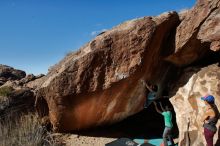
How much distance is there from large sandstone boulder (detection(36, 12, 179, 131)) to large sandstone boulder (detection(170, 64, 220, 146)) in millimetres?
1018

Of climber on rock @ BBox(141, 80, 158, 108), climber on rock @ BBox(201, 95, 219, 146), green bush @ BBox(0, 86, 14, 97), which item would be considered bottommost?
climber on rock @ BBox(201, 95, 219, 146)

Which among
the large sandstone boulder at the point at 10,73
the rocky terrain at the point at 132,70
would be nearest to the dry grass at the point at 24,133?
the rocky terrain at the point at 132,70

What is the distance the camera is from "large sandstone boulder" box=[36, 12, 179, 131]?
385 inches

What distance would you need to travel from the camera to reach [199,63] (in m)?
10.1

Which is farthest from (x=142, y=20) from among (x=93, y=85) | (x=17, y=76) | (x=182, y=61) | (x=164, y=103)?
(x=17, y=76)

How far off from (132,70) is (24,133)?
10.8ft

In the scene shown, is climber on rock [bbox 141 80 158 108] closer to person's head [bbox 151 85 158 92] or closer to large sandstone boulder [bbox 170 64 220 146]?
person's head [bbox 151 85 158 92]

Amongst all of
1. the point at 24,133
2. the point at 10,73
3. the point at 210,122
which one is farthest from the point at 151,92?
the point at 10,73

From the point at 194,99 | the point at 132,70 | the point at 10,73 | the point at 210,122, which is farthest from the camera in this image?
the point at 10,73

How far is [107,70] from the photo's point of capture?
9898 mm

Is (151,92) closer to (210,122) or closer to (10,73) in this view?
(210,122)

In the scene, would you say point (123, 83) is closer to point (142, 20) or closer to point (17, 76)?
point (142, 20)

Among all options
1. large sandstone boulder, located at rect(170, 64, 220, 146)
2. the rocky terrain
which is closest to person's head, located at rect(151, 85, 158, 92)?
the rocky terrain

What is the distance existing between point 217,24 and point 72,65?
3.92 m
